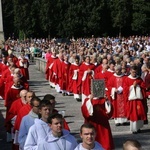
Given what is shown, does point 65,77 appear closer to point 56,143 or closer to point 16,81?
point 16,81

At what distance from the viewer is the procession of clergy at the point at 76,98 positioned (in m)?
7.43

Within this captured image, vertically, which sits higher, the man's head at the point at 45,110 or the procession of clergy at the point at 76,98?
the man's head at the point at 45,110

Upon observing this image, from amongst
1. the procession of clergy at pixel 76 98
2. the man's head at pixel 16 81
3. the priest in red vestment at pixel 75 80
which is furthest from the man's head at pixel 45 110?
the priest in red vestment at pixel 75 80

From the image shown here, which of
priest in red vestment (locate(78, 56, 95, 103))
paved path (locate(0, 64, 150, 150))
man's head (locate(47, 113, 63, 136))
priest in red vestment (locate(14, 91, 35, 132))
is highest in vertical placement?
man's head (locate(47, 113, 63, 136))

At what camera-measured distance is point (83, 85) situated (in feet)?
62.0

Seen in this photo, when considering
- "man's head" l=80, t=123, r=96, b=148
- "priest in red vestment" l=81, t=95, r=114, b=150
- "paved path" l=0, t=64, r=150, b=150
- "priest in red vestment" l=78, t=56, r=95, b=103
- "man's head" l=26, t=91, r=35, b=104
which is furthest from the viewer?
"priest in red vestment" l=78, t=56, r=95, b=103

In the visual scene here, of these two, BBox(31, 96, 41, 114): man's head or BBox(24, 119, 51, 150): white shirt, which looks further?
BBox(31, 96, 41, 114): man's head

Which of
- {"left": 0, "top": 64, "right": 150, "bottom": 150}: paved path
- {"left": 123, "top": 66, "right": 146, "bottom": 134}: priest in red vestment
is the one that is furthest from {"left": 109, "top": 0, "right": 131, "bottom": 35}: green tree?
{"left": 123, "top": 66, "right": 146, "bottom": 134}: priest in red vestment

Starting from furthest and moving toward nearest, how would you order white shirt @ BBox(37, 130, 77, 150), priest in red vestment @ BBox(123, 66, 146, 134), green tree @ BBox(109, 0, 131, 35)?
green tree @ BBox(109, 0, 131, 35), priest in red vestment @ BBox(123, 66, 146, 134), white shirt @ BBox(37, 130, 77, 150)

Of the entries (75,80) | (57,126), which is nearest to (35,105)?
(57,126)

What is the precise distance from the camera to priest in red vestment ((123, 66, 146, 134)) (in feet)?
44.7

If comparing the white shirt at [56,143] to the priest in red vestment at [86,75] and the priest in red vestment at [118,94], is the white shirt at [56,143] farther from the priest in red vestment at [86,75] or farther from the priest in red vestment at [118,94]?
the priest in red vestment at [86,75]

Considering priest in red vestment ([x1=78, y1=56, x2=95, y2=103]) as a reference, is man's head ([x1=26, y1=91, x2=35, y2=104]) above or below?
above

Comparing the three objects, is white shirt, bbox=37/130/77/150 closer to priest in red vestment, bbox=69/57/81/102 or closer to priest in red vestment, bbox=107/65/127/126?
priest in red vestment, bbox=107/65/127/126
